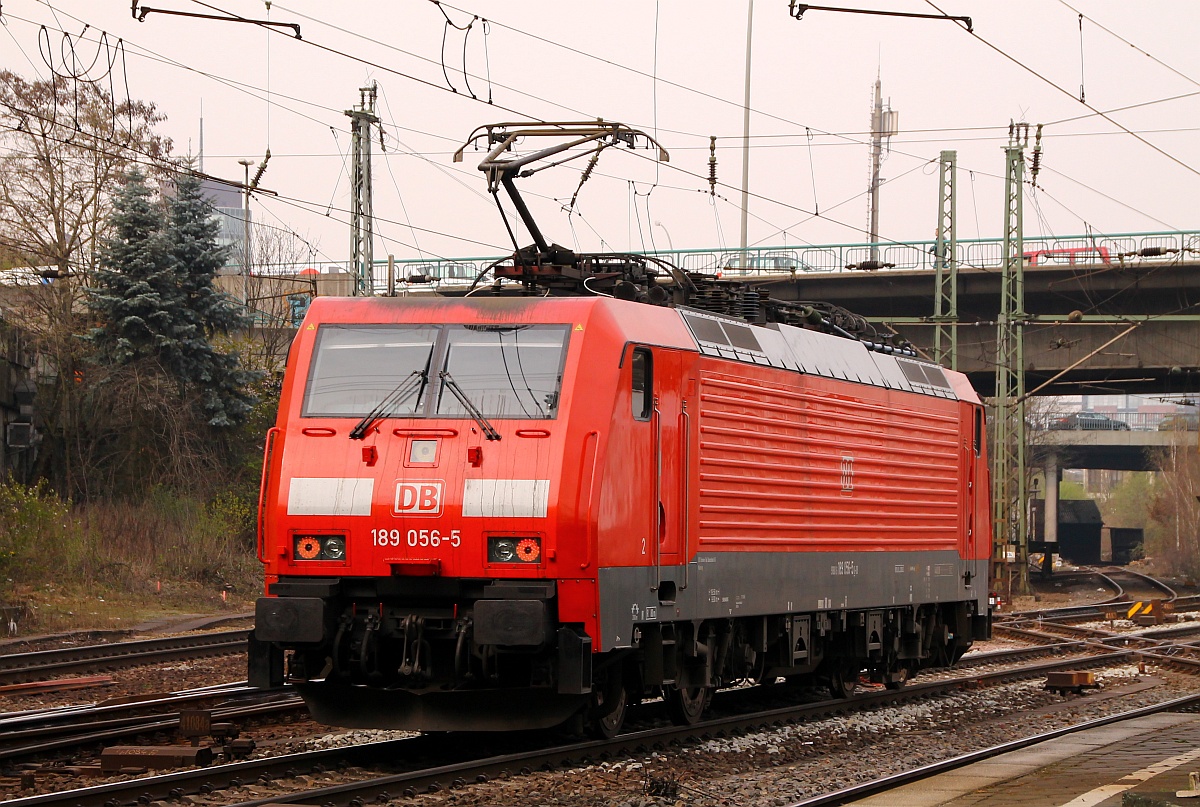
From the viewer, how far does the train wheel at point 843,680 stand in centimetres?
1667

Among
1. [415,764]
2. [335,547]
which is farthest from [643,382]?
[415,764]

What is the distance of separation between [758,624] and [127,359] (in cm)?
2279

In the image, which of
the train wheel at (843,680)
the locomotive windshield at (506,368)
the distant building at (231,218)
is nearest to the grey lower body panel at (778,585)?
the train wheel at (843,680)

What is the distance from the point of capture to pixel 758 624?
47.3 feet

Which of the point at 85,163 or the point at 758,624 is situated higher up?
the point at 85,163

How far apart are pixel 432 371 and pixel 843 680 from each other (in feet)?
23.6

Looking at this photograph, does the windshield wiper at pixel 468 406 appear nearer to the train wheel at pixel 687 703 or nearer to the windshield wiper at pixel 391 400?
the windshield wiper at pixel 391 400

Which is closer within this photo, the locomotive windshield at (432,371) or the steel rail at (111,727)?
the steel rail at (111,727)

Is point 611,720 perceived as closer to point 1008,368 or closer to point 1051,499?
A: point 1008,368

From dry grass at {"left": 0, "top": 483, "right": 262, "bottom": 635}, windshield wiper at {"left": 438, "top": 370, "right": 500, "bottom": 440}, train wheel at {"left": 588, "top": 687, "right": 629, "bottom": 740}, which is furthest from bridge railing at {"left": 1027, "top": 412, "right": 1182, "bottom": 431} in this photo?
windshield wiper at {"left": 438, "top": 370, "right": 500, "bottom": 440}

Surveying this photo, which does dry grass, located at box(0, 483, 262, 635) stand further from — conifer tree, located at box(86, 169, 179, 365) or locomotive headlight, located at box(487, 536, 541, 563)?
locomotive headlight, located at box(487, 536, 541, 563)

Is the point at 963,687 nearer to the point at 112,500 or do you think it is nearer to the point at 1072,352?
the point at 112,500

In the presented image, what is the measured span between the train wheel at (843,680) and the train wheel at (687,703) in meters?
3.19

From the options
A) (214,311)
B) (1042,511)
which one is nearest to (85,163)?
(214,311)
